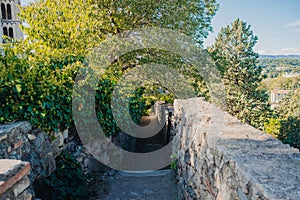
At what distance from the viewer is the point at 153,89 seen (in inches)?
331

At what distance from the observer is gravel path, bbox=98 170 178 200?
3.58 meters

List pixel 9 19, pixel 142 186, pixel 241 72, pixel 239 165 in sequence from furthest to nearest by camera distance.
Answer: pixel 9 19 < pixel 241 72 < pixel 142 186 < pixel 239 165

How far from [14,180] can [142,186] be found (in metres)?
2.64

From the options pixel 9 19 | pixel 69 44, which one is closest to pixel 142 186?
pixel 69 44

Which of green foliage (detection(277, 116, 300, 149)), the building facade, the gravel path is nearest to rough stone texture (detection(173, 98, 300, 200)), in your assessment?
the gravel path

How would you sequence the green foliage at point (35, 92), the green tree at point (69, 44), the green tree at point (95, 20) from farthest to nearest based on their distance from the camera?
the green tree at point (95, 20), the green tree at point (69, 44), the green foliage at point (35, 92)

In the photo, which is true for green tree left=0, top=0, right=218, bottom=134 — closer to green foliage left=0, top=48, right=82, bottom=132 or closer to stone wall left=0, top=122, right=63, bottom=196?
green foliage left=0, top=48, right=82, bottom=132

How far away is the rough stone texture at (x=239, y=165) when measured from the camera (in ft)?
3.80

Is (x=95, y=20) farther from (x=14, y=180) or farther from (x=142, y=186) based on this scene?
(x=14, y=180)

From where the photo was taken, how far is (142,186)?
156 inches

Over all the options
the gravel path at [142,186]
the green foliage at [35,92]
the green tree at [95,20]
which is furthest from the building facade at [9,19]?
the gravel path at [142,186]

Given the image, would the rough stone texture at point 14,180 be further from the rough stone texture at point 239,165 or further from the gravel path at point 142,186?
the gravel path at point 142,186

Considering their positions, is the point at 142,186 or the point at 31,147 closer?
the point at 31,147

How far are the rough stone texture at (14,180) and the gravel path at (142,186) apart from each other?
188 centimetres
